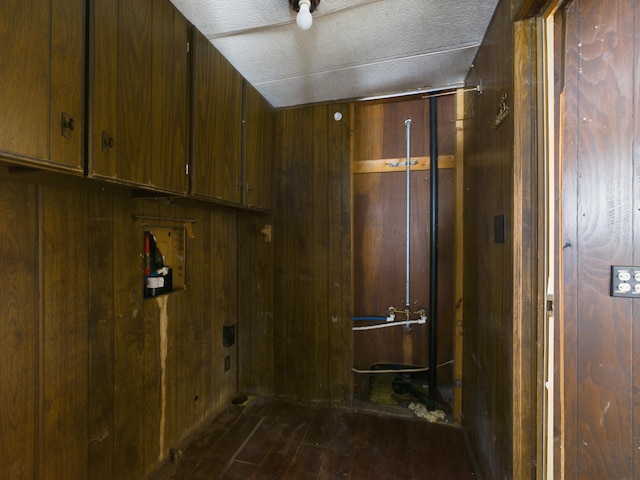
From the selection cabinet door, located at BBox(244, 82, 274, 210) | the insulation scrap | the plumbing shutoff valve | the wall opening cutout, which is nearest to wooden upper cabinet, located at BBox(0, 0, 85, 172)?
the wall opening cutout

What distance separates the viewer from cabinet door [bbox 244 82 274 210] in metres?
1.87

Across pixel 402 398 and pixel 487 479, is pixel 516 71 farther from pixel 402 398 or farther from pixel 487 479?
pixel 402 398

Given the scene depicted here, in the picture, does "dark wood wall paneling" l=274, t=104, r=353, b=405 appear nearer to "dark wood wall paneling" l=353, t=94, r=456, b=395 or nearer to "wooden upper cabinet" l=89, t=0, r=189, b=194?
"dark wood wall paneling" l=353, t=94, r=456, b=395

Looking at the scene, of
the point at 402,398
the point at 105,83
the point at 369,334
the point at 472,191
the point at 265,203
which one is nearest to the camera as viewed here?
the point at 105,83

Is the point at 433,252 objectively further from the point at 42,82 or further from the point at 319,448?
the point at 42,82

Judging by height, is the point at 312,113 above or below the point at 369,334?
above

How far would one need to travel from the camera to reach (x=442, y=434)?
6.01 feet

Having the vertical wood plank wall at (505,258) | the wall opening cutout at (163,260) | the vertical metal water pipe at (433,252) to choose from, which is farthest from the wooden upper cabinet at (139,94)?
the vertical metal water pipe at (433,252)

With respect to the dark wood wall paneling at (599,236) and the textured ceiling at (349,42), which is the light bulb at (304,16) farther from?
the dark wood wall paneling at (599,236)

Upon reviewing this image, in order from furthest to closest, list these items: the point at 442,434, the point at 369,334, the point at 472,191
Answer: the point at 369,334
the point at 442,434
the point at 472,191

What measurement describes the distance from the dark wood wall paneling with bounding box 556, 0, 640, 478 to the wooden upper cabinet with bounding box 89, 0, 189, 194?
5.00 feet

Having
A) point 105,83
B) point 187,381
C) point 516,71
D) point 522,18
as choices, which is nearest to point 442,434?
point 187,381

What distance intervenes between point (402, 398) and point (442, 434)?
463 mm

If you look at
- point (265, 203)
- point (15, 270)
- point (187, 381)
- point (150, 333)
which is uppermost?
point (265, 203)
